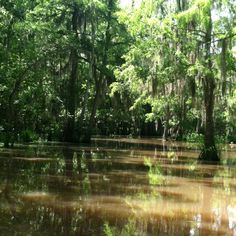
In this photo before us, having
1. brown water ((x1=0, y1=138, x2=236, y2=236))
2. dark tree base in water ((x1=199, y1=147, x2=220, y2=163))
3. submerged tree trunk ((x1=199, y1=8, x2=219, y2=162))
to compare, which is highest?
submerged tree trunk ((x1=199, y1=8, x2=219, y2=162))

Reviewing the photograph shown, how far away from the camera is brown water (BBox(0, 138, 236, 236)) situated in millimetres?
6785

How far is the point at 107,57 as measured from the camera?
3080cm

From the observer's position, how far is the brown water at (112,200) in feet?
22.3

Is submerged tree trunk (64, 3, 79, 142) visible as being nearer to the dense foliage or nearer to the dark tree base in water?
the dense foliage

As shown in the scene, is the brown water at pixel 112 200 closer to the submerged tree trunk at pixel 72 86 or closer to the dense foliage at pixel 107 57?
the dense foliage at pixel 107 57

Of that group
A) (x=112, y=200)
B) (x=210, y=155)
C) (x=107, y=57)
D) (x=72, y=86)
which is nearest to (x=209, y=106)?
(x=210, y=155)

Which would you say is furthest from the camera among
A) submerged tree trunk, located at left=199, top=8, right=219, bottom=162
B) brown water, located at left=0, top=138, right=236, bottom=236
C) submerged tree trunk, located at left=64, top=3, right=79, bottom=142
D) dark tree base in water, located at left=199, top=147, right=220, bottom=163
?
submerged tree trunk, located at left=64, top=3, right=79, bottom=142

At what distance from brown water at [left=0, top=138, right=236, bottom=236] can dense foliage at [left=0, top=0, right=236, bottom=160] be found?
5.54m

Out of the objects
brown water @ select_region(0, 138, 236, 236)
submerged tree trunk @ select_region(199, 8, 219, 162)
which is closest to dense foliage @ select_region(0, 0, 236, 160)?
submerged tree trunk @ select_region(199, 8, 219, 162)

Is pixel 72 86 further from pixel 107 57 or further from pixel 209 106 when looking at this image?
pixel 209 106

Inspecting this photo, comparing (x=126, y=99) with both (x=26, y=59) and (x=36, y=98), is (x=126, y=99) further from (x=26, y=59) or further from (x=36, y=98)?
(x=26, y=59)

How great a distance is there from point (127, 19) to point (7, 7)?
517 centimetres

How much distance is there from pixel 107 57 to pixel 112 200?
2257 cm

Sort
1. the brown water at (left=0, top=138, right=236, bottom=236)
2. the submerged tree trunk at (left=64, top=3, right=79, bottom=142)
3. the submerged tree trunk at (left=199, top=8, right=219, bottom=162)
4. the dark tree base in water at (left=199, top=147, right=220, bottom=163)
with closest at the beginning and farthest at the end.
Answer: the brown water at (left=0, top=138, right=236, bottom=236) → the submerged tree trunk at (left=199, top=8, right=219, bottom=162) → the dark tree base in water at (left=199, top=147, right=220, bottom=163) → the submerged tree trunk at (left=64, top=3, right=79, bottom=142)
